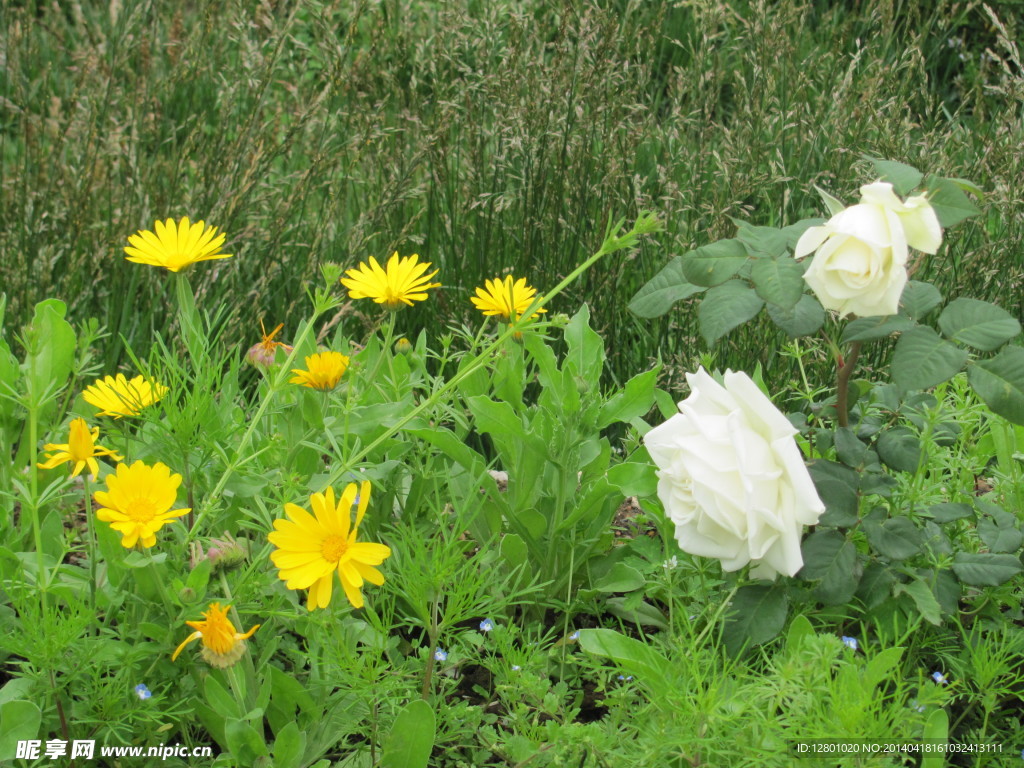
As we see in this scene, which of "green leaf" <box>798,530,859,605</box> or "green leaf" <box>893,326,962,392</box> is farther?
"green leaf" <box>798,530,859,605</box>

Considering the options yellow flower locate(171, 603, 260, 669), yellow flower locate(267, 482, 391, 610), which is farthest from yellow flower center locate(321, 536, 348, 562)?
yellow flower locate(171, 603, 260, 669)

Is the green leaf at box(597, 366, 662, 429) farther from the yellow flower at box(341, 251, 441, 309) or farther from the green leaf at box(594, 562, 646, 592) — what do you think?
the yellow flower at box(341, 251, 441, 309)

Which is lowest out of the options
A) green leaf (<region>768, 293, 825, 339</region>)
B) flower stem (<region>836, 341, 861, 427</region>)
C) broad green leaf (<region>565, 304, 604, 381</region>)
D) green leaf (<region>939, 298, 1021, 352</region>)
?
broad green leaf (<region>565, 304, 604, 381</region>)

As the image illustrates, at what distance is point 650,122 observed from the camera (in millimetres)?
2979

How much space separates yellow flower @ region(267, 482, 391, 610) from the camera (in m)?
1.16

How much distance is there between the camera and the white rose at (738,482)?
124cm

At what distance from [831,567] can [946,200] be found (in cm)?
50

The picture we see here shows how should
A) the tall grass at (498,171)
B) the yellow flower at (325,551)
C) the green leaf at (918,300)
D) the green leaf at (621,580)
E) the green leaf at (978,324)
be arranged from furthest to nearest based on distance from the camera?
1. the tall grass at (498,171)
2. the green leaf at (621,580)
3. the green leaf at (918,300)
4. the green leaf at (978,324)
5. the yellow flower at (325,551)

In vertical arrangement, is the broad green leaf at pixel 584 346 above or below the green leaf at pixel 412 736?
above

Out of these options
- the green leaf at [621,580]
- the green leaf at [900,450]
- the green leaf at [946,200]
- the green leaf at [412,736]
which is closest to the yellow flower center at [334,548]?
the green leaf at [412,736]

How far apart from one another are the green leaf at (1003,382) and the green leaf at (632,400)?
483mm

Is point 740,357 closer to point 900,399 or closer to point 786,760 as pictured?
point 900,399

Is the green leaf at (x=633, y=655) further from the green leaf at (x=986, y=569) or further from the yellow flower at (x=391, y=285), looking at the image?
the yellow flower at (x=391, y=285)

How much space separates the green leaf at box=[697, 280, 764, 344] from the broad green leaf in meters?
0.29
